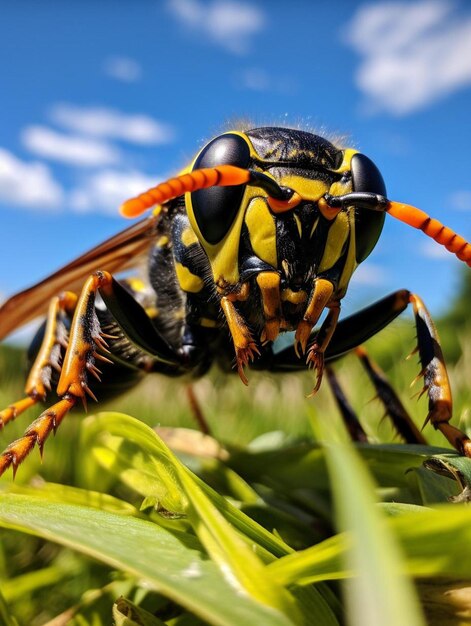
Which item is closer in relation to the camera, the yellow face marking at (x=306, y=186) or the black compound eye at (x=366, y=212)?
the yellow face marking at (x=306, y=186)

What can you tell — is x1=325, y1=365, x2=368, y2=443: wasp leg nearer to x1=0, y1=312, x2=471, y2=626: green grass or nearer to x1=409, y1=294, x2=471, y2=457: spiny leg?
x1=0, y1=312, x2=471, y2=626: green grass

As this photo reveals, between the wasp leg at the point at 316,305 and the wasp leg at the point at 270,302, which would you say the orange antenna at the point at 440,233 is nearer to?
the wasp leg at the point at 316,305

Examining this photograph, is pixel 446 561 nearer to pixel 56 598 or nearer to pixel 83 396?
pixel 56 598

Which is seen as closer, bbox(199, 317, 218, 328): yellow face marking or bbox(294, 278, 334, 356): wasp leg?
bbox(294, 278, 334, 356): wasp leg

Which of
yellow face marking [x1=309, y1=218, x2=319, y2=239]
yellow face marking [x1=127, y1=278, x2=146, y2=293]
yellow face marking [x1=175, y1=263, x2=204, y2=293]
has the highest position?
yellow face marking [x1=127, y1=278, x2=146, y2=293]

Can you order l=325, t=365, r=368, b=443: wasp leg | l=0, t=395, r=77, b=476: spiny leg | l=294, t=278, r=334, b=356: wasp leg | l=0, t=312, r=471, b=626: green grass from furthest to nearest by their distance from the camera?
l=325, t=365, r=368, b=443: wasp leg, l=294, t=278, r=334, b=356: wasp leg, l=0, t=395, r=77, b=476: spiny leg, l=0, t=312, r=471, b=626: green grass

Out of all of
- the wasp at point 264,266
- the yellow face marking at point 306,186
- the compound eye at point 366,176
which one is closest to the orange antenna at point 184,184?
the wasp at point 264,266

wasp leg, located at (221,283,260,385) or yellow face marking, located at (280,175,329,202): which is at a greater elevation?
yellow face marking, located at (280,175,329,202)

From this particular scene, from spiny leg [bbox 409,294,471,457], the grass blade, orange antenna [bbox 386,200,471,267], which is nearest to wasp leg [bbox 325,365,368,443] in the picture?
spiny leg [bbox 409,294,471,457]
